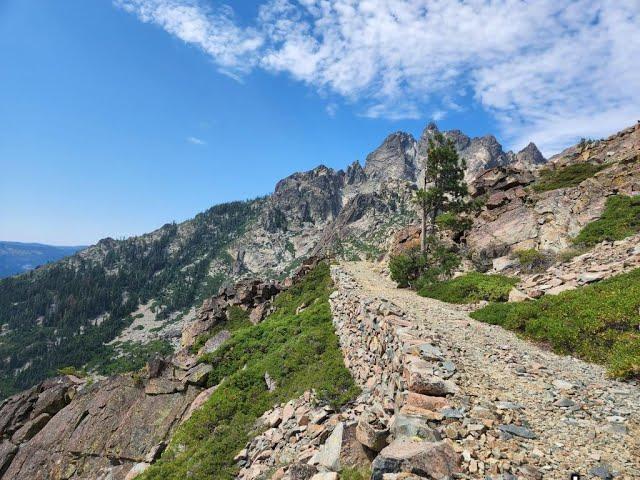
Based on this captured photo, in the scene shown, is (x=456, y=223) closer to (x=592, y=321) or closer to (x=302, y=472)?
(x=592, y=321)

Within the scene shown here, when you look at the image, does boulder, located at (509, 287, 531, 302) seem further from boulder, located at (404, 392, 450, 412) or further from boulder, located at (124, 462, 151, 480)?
boulder, located at (124, 462, 151, 480)

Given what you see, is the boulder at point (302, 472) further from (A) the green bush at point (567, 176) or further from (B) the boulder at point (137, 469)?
(A) the green bush at point (567, 176)

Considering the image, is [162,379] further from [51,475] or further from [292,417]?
[292,417]

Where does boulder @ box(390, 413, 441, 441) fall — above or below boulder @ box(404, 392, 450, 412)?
below

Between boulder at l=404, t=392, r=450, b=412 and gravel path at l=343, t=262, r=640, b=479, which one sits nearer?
gravel path at l=343, t=262, r=640, b=479

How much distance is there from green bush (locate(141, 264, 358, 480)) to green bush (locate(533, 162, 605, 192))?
31.4 meters

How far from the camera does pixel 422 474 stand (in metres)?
5.73

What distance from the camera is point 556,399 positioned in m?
8.65

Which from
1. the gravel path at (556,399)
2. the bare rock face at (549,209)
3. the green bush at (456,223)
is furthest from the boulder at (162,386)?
the green bush at (456,223)

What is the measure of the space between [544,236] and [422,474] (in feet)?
98.8

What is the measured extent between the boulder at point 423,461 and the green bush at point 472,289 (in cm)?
1739

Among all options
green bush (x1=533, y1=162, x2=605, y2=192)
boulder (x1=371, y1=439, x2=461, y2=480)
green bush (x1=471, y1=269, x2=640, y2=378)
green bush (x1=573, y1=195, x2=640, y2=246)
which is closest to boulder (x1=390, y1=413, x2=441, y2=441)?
boulder (x1=371, y1=439, x2=461, y2=480)

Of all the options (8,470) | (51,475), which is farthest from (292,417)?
(8,470)

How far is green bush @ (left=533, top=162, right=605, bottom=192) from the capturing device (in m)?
38.1
